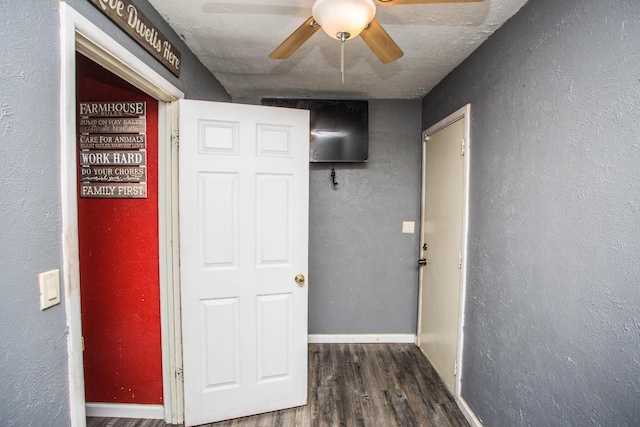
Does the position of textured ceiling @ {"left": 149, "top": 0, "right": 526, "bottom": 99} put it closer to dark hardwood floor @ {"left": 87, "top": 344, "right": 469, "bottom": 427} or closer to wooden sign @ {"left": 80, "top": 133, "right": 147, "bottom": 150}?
Answer: wooden sign @ {"left": 80, "top": 133, "right": 147, "bottom": 150}

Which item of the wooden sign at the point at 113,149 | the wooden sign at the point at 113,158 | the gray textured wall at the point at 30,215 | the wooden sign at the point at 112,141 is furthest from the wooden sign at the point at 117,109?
the gray textured wall at the point at 30,215

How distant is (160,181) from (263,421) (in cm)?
165

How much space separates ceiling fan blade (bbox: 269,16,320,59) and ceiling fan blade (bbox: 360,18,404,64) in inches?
7.7

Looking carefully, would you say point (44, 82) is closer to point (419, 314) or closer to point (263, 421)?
point (263, 421)

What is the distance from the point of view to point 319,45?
5.54 feet

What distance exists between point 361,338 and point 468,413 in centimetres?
110

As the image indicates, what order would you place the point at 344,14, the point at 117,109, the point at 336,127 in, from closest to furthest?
the point at 344,14
the point at 117,109
the point at 336,127

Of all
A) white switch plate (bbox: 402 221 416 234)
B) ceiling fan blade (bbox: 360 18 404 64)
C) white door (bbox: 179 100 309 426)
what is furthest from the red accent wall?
white switch plate (bbox: 402 221 416 234)

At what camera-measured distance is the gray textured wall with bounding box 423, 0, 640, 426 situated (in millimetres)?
865

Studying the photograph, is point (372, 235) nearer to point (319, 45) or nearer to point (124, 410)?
point (319, 45)

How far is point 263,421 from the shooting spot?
5.63 ft

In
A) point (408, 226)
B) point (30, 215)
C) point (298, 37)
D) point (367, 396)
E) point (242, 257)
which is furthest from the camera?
point (408, 226)

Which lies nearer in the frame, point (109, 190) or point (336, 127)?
point (109, 190)

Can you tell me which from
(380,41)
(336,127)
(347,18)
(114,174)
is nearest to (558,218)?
(380,41)
